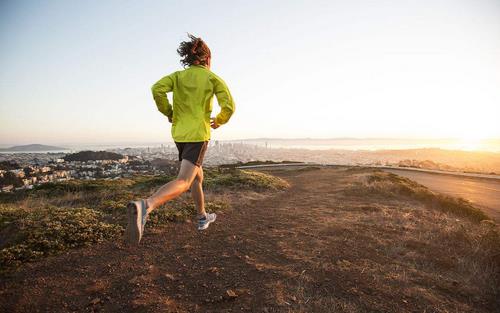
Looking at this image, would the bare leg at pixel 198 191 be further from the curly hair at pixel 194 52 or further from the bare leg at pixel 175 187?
the curly hair at pixel 194 52

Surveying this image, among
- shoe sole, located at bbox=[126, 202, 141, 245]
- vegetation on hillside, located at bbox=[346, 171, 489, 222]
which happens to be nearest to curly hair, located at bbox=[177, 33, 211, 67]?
shoe sole, located at bbox=[126, 202, 141, 245]

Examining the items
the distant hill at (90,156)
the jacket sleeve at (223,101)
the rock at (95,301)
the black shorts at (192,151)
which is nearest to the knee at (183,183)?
the black shorts at (192,151)

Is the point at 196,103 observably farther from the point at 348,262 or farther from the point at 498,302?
the point at 498,302

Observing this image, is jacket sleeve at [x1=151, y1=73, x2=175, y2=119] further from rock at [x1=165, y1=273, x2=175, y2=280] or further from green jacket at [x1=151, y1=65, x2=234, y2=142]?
rock at [x1=165, y1=273, x2=175, y2=280]

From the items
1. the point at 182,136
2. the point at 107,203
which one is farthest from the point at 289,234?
the point at 107,203

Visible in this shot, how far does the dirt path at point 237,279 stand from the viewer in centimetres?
254

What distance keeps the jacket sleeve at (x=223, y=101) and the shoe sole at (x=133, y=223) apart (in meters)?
1.59

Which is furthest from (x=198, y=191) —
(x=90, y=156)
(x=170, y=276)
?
(x=90, y=156)

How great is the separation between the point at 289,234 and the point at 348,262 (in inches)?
55.5

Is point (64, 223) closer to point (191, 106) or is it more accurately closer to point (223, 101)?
point (191, 106)

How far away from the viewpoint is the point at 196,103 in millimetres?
3551

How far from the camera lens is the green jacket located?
11.5 feet

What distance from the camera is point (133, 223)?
278cm

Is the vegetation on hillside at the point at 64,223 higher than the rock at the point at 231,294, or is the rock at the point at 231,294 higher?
the vegetation on hillside at the point at 64,223
